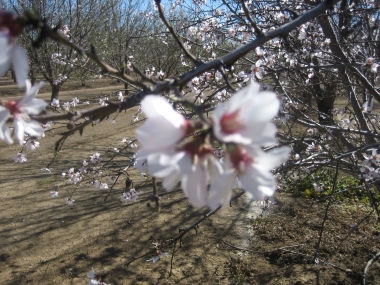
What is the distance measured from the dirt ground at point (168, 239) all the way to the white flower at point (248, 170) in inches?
103

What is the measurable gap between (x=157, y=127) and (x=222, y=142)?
13 cm

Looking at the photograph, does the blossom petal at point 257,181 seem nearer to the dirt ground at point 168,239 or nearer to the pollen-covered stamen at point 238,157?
the pollen-covered stamen at point 238,157

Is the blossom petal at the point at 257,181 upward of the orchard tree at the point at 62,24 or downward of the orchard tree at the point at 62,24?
downward

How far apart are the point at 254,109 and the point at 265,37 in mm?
589

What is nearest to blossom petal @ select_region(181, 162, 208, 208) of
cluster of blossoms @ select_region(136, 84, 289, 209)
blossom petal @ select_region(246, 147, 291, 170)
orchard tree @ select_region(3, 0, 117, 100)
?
cluster of blossoms @ select_region(136, 84, 289, 209)

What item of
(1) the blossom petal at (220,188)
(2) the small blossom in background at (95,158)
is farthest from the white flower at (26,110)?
(2) the small blossom in background at (95,158)

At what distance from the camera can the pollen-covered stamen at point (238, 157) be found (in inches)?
25.1

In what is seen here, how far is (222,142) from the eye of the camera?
25.2 inches

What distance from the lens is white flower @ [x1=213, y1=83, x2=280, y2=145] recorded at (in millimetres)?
600

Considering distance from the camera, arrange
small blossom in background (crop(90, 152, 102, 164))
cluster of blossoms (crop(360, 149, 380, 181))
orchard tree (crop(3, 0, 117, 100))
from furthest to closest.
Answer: orchard tree (crop(3, 0, 117, 100)) → small blossom in background (crop(90, 152, 102, 164)) → cluster of blossoms (crop(360, 149, 380, 181))

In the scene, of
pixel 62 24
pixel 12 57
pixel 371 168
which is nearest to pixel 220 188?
pixel 12 57

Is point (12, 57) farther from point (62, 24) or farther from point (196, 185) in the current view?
point (62, 24)

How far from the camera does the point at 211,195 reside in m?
0.64

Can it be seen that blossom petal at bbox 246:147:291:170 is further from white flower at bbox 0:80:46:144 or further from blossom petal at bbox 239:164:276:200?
white flower at bbox 0:80:46:144
